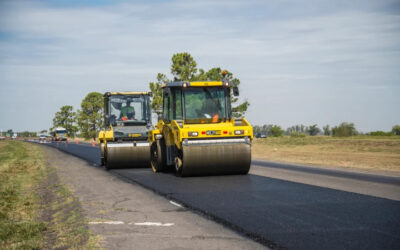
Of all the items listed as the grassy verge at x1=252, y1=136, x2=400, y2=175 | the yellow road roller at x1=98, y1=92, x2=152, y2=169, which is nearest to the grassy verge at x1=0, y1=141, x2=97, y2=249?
the yellow road roller at x1=98, y1=92, x2=152, y2=169

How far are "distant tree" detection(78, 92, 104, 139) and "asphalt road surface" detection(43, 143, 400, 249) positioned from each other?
74022 millimetres

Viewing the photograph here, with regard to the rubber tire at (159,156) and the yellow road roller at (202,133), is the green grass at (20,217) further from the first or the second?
the yellow road roller at (202,133)

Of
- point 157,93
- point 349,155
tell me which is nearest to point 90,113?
point 157,93

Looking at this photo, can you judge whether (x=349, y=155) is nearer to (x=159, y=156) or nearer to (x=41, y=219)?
(x=159, y=156)

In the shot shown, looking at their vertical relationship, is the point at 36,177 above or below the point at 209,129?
below

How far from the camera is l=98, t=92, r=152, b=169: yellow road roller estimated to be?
18.0 metres

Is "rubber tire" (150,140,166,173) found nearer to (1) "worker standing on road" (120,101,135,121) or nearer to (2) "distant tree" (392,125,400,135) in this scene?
(1) "worker standing on road" (120,101,135,121)

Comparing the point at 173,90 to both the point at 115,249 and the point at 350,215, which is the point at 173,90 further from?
the point at 115,249

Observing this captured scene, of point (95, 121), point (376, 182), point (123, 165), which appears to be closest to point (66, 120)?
point (95, 121)

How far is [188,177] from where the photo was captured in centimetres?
1408

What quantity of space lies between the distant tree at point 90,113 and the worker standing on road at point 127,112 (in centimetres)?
6650

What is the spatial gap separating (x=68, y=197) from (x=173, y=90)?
18.0 ft

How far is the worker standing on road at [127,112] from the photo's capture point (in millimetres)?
19328

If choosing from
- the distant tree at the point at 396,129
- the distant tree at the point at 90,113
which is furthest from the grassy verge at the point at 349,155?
the distant tree at the point at 90,113
